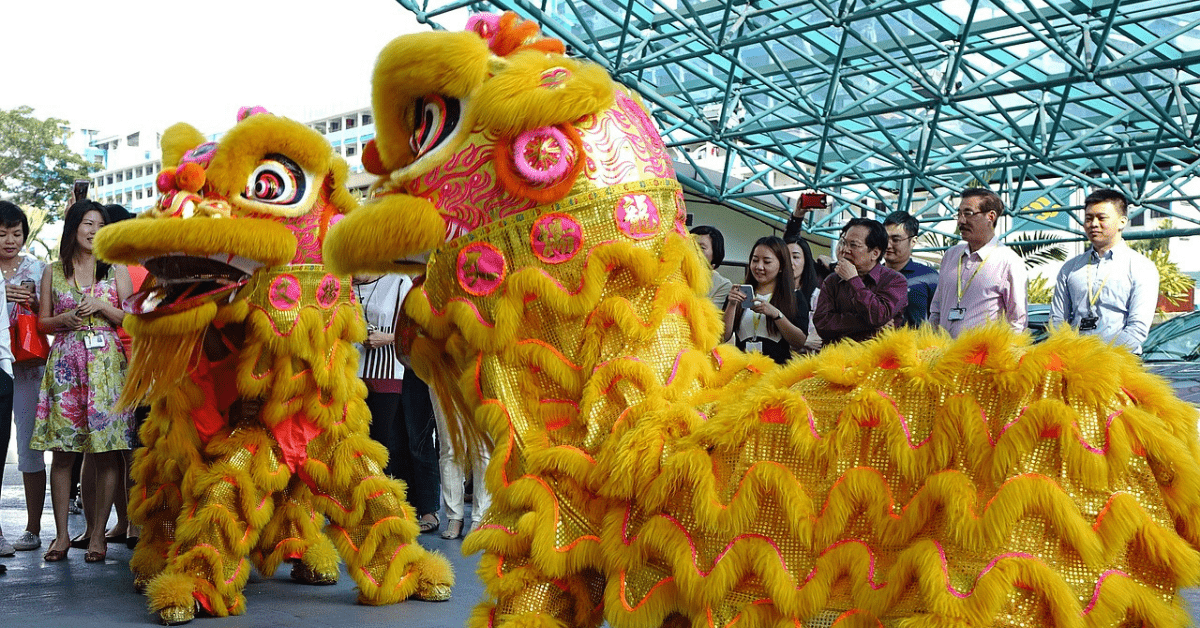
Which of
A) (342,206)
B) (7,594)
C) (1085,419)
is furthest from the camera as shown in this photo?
(7,594)

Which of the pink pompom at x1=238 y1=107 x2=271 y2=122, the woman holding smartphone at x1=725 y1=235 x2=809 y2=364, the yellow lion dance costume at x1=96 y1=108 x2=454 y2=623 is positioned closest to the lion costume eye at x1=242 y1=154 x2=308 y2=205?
the yellow lion dance costume at x1=96 y1=108 x2=454 y2=623

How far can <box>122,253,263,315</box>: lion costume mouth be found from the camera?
312 cm

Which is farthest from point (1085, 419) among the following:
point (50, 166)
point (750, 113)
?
point (50, 166)

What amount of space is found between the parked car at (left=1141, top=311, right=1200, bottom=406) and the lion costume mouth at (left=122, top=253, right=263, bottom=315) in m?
3.70

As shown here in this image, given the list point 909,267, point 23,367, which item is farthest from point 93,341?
point 909,267

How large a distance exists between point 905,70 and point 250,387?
9802mm

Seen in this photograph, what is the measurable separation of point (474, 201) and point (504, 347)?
0.26 meters

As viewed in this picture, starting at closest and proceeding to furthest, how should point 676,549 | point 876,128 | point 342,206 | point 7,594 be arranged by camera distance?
1. point 676,549
2. point 342,206
3. point 7,594
4. point 876,128

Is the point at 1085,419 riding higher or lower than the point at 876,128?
lower

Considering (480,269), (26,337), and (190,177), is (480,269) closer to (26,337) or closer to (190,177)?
(190,177)

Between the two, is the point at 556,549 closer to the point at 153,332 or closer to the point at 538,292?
the point at 538,292

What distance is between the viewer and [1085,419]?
1293mm

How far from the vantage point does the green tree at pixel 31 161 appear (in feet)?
86.8

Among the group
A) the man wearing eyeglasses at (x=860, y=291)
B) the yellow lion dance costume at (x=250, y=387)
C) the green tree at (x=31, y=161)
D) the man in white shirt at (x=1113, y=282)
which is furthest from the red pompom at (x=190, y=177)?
the green tree at (x=31, y=161)
